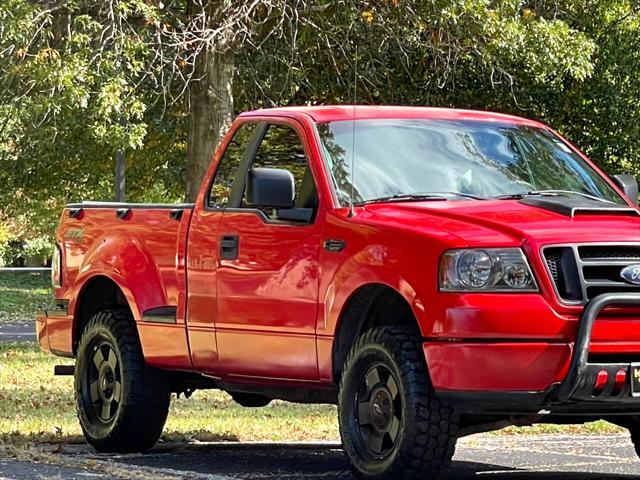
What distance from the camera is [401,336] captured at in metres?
8.16

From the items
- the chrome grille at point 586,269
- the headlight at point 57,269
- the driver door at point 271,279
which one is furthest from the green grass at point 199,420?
the chrome grille at point 586,269

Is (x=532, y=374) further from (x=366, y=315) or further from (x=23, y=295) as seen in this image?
(x=23, y=295)

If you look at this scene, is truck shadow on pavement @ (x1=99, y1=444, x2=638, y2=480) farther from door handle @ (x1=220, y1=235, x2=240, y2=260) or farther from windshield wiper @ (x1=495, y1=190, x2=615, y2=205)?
windshield wiper @ (x1=495, y1=190, x2=615, y2=205)

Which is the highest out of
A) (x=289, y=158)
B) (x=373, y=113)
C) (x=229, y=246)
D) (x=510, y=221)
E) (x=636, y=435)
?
(x=373, y=113)

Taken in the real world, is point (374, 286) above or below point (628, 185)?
below

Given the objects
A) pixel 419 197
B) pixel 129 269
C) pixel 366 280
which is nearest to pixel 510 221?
pixel 366 280

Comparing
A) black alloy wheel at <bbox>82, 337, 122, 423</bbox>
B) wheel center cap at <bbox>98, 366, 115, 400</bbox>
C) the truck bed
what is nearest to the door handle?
the truck bed

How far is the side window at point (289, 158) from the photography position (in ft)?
30.3

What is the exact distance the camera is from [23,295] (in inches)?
1703

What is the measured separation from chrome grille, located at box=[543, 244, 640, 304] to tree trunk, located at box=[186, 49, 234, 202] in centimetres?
1504

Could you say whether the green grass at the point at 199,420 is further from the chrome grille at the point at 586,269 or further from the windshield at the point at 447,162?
the chrome grille at the point at 586,269

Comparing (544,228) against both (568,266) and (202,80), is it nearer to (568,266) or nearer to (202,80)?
(568,266)

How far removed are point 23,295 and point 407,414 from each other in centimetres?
3600

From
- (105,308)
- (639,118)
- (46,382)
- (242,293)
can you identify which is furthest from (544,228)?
(639,118)
